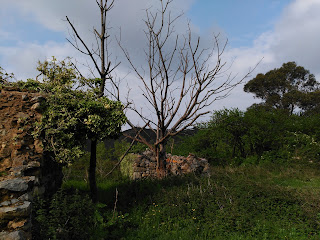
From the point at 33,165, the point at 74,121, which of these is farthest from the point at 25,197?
the point at 74,121

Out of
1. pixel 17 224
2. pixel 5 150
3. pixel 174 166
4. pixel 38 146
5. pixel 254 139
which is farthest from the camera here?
pixel 254 139

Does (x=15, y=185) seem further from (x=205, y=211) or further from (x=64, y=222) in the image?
(x=205, y=211)

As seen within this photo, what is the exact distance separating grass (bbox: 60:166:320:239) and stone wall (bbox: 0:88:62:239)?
157 cm

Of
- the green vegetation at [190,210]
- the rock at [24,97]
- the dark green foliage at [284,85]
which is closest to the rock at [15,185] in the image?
the green vegetation at [190,210]

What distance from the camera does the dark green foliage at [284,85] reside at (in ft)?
105

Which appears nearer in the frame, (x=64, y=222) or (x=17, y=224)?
(x=17, y=224)

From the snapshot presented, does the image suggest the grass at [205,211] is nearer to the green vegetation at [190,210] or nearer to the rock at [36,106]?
the green vegetation at [190,210]

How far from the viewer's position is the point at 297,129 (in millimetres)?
16422

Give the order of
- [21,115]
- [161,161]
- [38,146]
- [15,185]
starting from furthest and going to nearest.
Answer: [161,161] → [21,115] → [38,146] → [15,185]

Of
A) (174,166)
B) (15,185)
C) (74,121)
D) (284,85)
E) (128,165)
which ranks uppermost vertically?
(284,85)

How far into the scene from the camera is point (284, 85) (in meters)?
32.9

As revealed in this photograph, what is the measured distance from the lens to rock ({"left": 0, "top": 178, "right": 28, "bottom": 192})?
538cm

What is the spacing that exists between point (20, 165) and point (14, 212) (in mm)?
1307

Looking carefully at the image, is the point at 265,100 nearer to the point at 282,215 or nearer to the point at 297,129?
the point at 297,129
